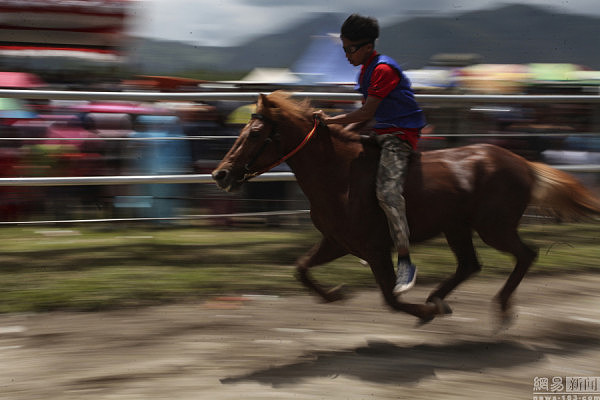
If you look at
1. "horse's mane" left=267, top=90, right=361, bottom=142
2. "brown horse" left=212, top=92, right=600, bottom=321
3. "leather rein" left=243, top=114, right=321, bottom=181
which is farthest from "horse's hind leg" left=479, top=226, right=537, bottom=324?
"leather rein" left=243, top=114, right=321, bottom=181

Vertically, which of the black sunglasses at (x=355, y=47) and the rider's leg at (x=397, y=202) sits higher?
the black sunglasses at (x=355, y=47)

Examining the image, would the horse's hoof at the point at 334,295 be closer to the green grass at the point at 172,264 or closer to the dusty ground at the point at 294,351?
the dusty ground at the point at 294,351

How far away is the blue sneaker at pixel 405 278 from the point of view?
485cm

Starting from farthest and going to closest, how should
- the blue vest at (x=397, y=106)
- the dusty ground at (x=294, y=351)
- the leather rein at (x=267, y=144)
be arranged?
the blue vest at (x=397, y=106), the leather rein at (x=267, y=144), the dusty ground at (x=294, y=351)

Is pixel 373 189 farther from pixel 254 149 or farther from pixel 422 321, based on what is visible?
pixel 422 321

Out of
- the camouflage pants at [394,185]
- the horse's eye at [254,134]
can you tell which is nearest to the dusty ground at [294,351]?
the camouflage pants at [394,185]

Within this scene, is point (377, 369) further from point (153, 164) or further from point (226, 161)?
point (153, 164)

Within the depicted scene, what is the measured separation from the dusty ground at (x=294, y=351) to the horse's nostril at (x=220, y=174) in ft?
3.79

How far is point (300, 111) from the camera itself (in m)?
5.09

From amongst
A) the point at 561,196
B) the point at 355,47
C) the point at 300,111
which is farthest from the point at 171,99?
the point at 561,196

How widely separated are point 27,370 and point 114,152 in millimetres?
3131

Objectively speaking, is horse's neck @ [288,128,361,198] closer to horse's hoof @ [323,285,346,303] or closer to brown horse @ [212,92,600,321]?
brown horse @ [212,92,600,321]

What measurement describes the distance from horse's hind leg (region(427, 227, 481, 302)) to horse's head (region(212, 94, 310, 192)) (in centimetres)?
164

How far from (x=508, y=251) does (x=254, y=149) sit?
210cm
